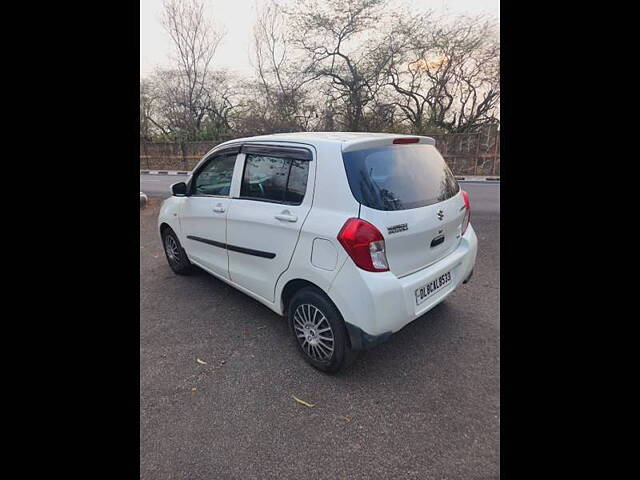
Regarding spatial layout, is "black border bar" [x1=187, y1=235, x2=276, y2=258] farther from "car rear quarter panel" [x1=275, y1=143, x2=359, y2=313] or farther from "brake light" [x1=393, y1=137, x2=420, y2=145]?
"brake light" [x1=393, y1=137, x2=420, y2=145]

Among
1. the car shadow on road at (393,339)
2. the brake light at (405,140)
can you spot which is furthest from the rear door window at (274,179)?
the car shadow on road at (393,339)

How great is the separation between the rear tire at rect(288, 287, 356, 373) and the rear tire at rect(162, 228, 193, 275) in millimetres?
2061

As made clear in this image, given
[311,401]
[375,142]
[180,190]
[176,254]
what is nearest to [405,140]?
[375,142]

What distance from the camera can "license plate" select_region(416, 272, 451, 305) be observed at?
2033 mm

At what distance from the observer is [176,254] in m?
3.86

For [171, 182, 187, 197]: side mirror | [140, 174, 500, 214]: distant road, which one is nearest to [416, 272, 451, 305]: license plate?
[171, 182, 187, 197]: side mirror

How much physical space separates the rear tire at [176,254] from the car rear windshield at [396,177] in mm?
2615

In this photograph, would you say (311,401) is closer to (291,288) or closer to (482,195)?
(291,288)

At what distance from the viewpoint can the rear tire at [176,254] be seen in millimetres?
3754

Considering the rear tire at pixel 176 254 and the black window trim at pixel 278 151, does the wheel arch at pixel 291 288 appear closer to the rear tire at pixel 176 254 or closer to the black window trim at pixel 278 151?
the black window trim at pixel 278 151

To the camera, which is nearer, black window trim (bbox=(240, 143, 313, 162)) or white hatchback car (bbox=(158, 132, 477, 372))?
white hatchback car (bbox=(158, 132, 477, 372))
